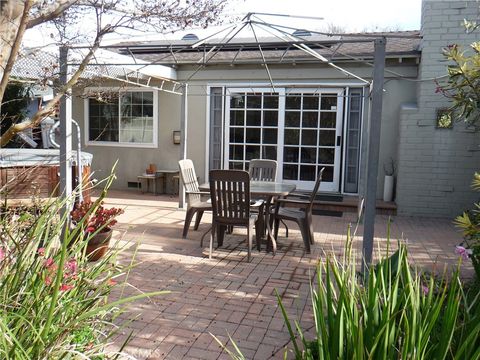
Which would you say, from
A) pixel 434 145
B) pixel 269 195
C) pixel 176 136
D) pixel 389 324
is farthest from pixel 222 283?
pixel 176 136

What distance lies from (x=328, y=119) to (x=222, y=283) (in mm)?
6355

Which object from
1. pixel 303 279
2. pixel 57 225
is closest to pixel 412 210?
pixel 303 279

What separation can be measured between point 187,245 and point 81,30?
3.36m

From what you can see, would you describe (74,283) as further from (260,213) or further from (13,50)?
(260,213)

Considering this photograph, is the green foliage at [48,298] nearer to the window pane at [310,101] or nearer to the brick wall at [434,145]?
the brick wall at [434,145]

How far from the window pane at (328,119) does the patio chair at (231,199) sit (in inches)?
200

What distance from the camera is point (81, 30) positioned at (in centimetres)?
361

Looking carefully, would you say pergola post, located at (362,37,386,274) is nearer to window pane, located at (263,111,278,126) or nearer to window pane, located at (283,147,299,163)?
window pane, located at (283,147,299,163)

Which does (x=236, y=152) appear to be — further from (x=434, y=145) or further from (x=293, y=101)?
(x=434, y=145)

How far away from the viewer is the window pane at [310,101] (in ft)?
33.3

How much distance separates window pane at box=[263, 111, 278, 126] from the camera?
34.3 ft

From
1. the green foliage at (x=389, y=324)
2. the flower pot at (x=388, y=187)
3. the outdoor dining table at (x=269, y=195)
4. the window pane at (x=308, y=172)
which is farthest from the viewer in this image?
the window pane at (x=308, y=172)

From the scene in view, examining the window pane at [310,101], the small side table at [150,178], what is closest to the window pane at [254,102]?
the window pane at [310,101]

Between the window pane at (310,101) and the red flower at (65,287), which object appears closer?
the red flower at (65,287)
